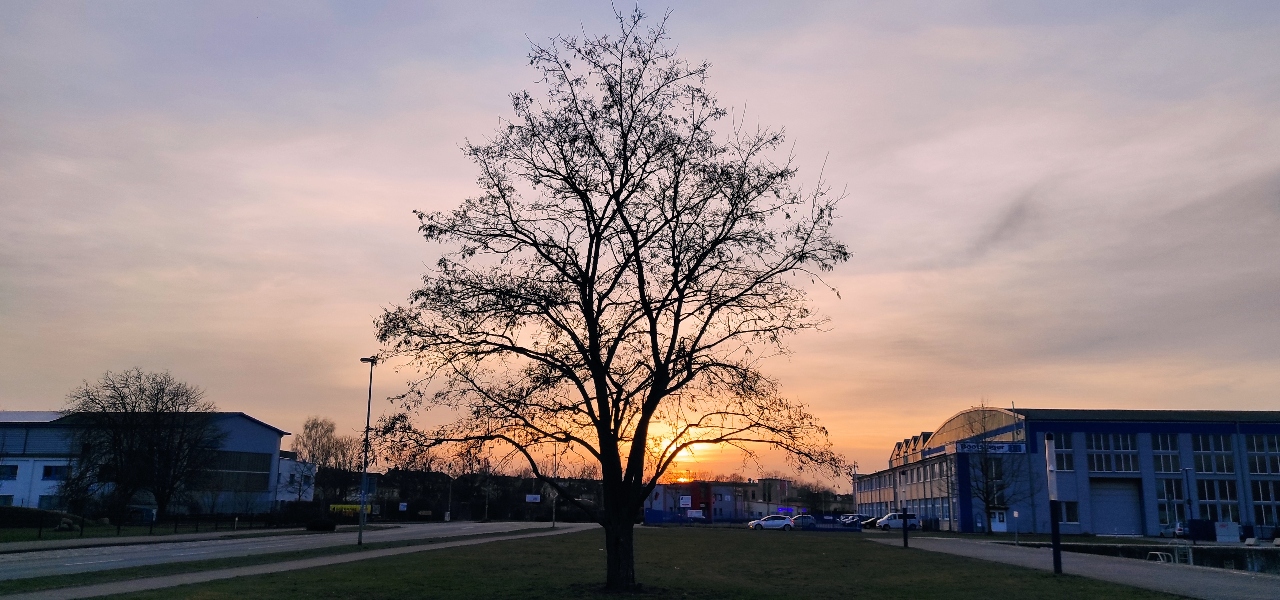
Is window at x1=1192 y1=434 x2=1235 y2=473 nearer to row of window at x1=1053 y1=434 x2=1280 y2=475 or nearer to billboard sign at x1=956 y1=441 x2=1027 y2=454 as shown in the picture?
row of window at x1=1053 y1=434 x2=1280 y2=475

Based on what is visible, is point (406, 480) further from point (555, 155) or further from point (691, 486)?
point (691, 486)

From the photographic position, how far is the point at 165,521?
78.9 meters

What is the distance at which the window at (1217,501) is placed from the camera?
82688mm

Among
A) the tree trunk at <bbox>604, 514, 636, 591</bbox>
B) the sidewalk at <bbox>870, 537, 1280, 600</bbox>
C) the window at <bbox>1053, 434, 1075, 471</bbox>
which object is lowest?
the sidewalk at <bbox>870, 537, 1280, 600</bbox>

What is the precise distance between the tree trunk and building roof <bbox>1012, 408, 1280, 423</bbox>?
244 feet

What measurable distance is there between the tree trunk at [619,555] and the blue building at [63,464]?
76.3 metres

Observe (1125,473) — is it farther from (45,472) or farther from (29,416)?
(29,416)

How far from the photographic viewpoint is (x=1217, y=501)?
83062 mm

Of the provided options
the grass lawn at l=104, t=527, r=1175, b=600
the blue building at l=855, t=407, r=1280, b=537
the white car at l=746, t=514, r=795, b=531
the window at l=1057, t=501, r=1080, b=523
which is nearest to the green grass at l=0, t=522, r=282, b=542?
the grass lawn at l=104, t=527, r=1175, b=600

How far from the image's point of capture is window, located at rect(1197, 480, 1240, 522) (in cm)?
8269

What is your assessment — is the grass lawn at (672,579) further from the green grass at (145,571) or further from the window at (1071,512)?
the window at (1071,512)

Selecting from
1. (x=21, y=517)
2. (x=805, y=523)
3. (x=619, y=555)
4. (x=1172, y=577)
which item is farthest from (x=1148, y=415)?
(x=21, y=517)

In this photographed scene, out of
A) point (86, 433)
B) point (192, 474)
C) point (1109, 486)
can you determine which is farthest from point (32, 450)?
point (1109, 486)

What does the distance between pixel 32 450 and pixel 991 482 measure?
9943cm
